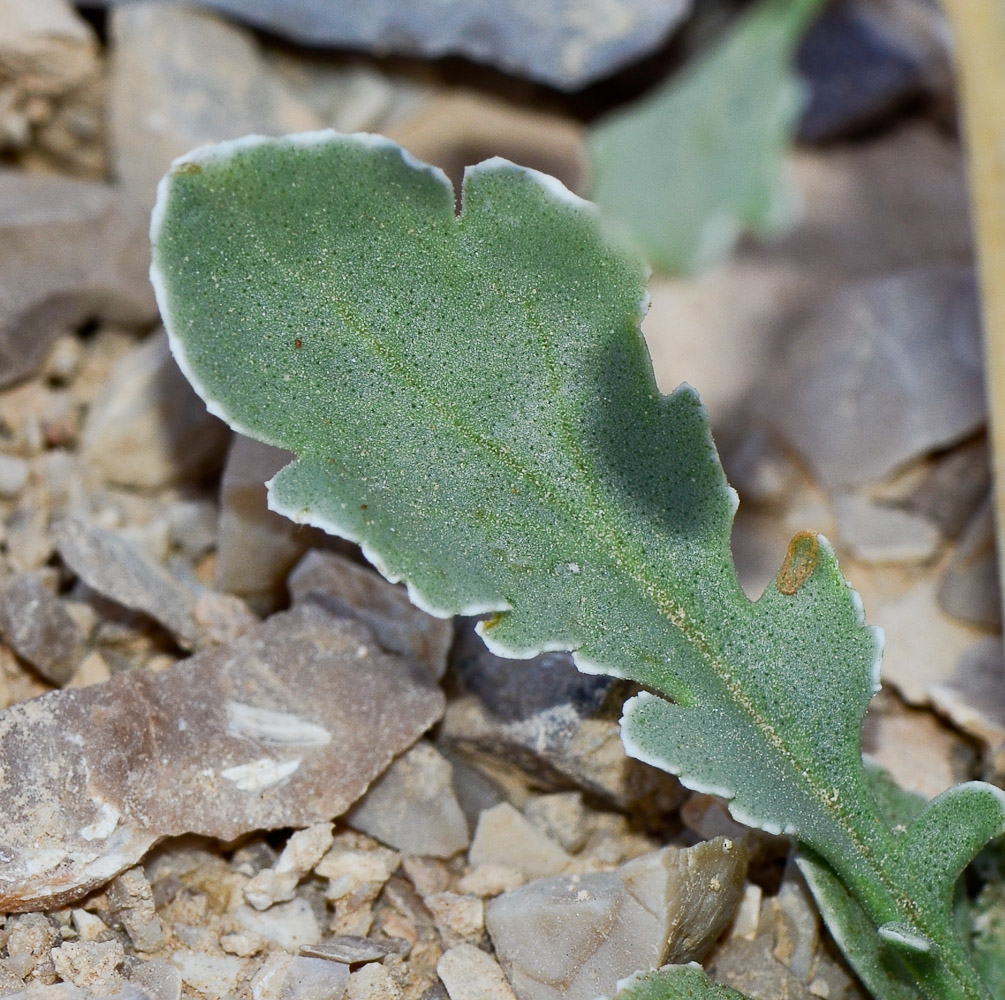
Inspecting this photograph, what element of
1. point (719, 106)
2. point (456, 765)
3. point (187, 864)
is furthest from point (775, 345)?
point (187, 864)

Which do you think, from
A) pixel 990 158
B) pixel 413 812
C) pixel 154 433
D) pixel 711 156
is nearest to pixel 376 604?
pixel 413 812

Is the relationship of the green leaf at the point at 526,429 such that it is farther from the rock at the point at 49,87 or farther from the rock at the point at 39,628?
the rock at the point at 49,87

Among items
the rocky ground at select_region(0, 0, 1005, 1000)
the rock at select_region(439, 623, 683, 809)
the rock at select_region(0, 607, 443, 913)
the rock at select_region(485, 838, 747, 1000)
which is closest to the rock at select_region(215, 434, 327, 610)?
the rocky ground at select_region(0, 0, 1005, 1000)

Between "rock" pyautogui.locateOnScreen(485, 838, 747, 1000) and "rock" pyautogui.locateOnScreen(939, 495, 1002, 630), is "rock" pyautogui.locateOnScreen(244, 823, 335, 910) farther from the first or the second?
"rock" pyautogui.locateOnScreen(939, 495, 1002, 630)

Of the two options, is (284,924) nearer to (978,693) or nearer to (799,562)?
(799,562)

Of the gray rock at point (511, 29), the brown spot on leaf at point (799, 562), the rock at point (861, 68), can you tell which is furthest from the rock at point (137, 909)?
the rock at point (861, 68)
